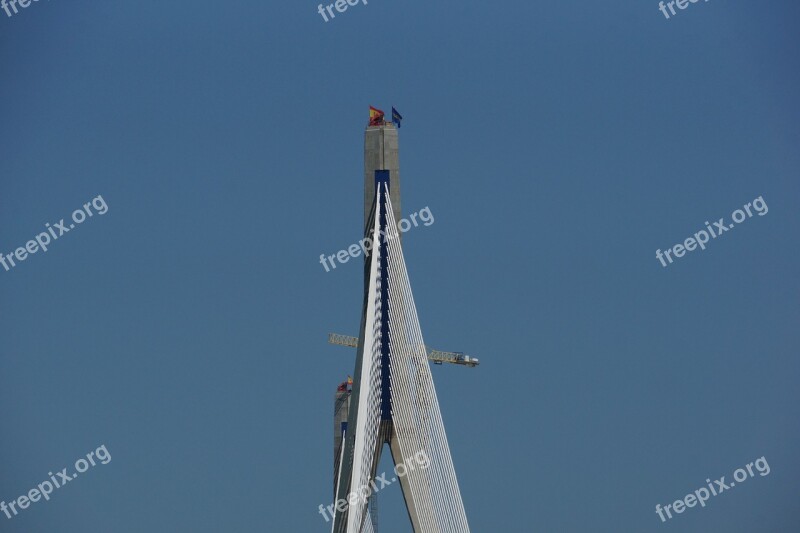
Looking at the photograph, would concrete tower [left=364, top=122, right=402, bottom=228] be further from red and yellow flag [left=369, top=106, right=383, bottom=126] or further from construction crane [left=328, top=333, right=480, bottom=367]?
construction crane [left=328, top=333, right=480, bottom=367]

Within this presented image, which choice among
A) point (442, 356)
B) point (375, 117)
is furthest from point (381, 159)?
point (442, 356)

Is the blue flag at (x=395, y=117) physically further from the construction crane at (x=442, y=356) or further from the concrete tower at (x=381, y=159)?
the construction crane at (x=442, y=356)

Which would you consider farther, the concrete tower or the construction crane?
the construction crane

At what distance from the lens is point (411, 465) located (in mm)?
70500

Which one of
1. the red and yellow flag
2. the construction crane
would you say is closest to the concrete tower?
the red and yellow flag

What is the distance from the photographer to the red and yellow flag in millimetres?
74625

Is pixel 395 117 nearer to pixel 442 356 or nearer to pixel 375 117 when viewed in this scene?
pixel 375 117

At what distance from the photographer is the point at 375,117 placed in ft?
245

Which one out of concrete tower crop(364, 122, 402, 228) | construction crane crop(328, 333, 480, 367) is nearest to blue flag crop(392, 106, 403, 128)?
concrete tower crop(364, 122, 402, 228)

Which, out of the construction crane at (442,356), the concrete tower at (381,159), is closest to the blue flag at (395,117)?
the concrete tower at (381,159)

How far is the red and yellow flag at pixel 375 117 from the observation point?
245ft

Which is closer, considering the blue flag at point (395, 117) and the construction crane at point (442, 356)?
the blue flag at point (395, 117)

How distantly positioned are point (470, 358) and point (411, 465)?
39.1m

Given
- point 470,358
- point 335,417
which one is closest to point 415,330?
point 335,417
